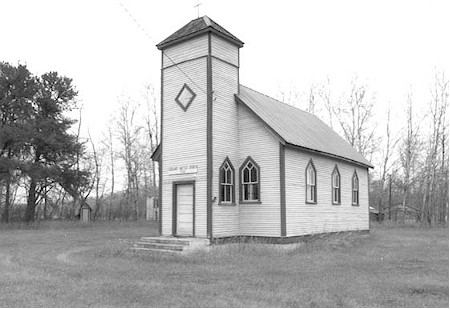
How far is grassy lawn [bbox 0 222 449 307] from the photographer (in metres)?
8.87

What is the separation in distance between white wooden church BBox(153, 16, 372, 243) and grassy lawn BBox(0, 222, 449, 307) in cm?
129

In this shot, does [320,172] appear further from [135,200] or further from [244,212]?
[135,200]

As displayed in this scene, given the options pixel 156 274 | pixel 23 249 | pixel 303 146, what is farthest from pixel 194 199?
pixel 23 249

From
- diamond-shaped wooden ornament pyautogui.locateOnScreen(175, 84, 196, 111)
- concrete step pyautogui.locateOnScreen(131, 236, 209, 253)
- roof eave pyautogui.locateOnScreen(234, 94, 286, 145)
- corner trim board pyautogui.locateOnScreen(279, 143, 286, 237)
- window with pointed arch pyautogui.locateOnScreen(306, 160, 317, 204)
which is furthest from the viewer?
window with pointed arch pyautogui.locateOnScreen(306, 160, 317, 204)

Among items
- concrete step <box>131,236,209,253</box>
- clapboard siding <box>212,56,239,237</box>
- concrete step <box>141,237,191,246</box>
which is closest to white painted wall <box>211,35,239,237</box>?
clapboard siding <box>212,56,239,237</box>

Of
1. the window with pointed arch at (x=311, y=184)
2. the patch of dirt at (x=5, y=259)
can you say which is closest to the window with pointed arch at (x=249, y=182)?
the window with pointed arch at (x=311, y=184)

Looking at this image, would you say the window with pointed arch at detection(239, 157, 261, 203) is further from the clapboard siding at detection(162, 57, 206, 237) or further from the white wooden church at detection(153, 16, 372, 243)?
the clapboard siding at detection(162, 57, 206, 237)

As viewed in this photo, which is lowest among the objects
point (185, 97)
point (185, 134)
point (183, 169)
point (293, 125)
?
point (183, 169)

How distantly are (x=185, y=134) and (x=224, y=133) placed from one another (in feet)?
5.02

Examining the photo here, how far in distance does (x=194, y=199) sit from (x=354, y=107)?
30.9m

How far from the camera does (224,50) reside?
61.4 feet

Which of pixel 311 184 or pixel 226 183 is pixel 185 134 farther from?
pixel 311 184

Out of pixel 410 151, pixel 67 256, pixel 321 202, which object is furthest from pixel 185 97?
pixel 410 151

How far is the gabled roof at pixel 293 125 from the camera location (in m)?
18.5
